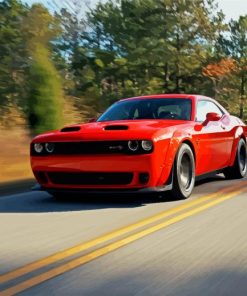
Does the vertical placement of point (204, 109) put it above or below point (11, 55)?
below

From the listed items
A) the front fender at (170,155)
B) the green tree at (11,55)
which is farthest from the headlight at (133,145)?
the green tree at (11,55)

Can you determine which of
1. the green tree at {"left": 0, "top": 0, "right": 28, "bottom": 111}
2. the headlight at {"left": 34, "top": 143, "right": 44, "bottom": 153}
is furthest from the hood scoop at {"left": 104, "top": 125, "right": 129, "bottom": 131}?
the green tree at {"left": 0, "top": 0, "right": 28, "bottom": 111}

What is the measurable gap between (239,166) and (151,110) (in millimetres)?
2333

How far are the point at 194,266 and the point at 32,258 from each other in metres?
1.34

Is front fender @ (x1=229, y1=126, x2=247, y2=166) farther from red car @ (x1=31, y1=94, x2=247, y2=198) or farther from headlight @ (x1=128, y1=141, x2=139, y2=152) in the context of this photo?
headlight @ (x1=128, y1=141, x2=139, y2=152)

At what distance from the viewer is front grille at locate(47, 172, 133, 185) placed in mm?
7566

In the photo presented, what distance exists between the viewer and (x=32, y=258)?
5.00 metres

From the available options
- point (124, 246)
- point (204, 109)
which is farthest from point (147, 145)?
A: point (204, 109)

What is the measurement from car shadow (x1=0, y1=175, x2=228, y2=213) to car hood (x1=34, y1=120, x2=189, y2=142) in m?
0.87

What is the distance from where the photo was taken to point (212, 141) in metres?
9.24

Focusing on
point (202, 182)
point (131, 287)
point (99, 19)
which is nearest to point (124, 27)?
point (99, 19)

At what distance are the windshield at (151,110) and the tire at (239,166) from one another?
A: 1.83 m

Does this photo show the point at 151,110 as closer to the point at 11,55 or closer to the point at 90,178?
the point at 90,178

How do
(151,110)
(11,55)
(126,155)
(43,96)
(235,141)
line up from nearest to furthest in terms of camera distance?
(126,155)
(151,110)
(235,141)
(43,96)
(11,55)
